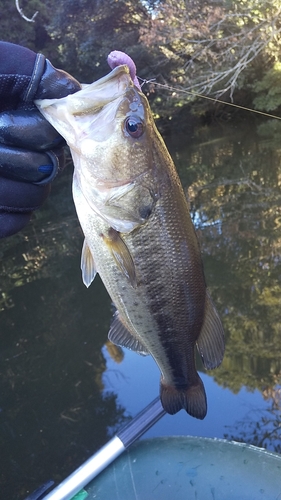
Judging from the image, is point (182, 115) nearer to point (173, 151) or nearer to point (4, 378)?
point (173, 151)

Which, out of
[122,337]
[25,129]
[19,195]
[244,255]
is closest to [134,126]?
[25,129]

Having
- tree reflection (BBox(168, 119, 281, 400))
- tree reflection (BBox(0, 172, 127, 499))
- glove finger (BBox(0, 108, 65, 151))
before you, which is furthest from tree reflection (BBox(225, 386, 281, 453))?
glove finger (BBox(0, 108, 65, 151))

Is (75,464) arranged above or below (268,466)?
below

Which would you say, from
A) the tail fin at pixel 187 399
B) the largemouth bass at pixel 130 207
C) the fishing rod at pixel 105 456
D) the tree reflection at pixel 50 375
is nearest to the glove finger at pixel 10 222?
the largemouth bass at pixel 130 207

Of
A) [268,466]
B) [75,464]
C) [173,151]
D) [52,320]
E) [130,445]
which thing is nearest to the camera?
[268,466]

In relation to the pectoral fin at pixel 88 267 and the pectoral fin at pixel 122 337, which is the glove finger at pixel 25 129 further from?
the pectoral fin at pixel 122 337

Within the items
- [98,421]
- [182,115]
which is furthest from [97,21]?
[98,421]

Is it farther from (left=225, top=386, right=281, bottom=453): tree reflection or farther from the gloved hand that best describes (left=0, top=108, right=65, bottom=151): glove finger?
(left=225, top=386, right=281, bottom=453): tree reflection
